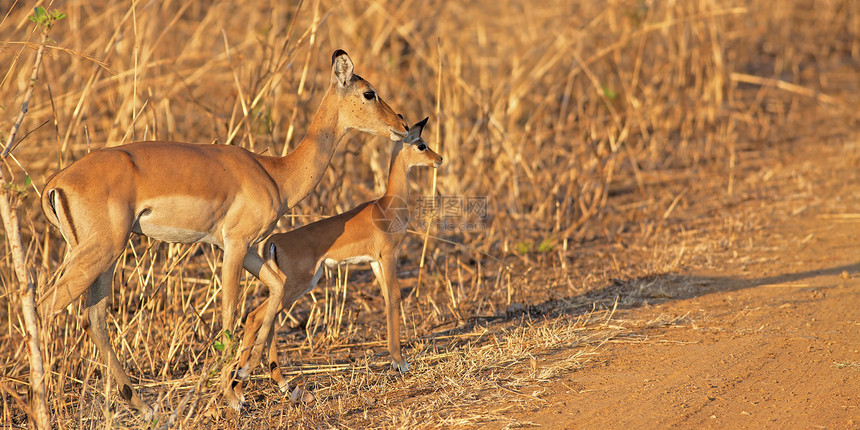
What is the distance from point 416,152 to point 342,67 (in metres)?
0.71

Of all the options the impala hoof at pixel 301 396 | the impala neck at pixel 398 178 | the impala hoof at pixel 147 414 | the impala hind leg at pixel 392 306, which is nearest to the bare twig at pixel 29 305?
the impala hoof at pixel 147 414

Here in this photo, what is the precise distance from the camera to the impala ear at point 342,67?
4.39m

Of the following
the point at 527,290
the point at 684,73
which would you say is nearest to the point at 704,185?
the point at 684,73

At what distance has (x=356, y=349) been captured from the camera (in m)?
5.45

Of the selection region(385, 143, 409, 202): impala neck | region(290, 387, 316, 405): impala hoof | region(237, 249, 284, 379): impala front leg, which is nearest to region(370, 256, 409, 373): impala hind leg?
region(385, 143, 409, 202): impala neck

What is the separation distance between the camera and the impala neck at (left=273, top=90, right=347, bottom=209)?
4.34 m

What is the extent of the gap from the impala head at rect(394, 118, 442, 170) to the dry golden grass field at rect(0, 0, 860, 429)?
68cm

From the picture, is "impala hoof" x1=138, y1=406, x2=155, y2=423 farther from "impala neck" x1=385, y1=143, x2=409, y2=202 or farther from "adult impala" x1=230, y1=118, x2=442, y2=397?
"impala neck" x1=385, y1=143, x2=409, y2=202

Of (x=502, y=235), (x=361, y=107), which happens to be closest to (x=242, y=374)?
(x=361, y=107)

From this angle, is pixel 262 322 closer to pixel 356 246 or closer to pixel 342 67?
pixel 356 246

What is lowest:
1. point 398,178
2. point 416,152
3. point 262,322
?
point 262,322

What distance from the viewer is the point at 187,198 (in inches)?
154

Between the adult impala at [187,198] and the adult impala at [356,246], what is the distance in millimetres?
139

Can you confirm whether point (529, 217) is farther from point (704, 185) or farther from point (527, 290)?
point (704, 185)
